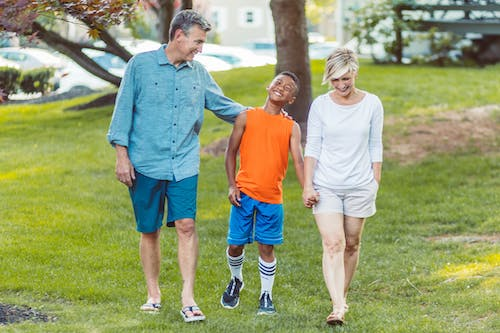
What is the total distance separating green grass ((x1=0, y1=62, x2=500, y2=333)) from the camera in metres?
7.17

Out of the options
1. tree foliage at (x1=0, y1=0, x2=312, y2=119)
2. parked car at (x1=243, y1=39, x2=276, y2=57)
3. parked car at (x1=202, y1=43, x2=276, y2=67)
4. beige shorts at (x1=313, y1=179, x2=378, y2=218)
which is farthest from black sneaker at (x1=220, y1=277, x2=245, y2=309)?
parked car at (x1=243, y1=39, x2=276, y2=57)

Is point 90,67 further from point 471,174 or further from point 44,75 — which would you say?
→ point 44,75

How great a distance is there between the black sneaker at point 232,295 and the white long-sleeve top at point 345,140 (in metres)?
1.09

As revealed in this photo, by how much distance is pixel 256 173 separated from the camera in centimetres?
709

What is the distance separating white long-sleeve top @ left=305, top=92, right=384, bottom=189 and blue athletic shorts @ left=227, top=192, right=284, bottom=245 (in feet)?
1.35

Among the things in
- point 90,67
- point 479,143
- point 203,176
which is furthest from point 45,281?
point 479,143

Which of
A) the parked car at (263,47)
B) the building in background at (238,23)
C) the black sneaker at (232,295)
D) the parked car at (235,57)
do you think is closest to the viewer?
the black sneaker at (232,295)

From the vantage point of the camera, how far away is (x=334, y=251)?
6840mm

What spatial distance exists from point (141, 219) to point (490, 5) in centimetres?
1874

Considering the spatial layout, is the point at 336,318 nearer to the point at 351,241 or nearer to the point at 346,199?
the point at 351,241

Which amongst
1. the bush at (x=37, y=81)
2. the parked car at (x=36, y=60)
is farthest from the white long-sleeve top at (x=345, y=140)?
the parked car at (x=36, y=60)

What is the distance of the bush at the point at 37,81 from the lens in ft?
75.8

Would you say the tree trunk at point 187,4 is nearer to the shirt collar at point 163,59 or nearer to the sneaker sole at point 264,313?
the shirt collar at point 163,59

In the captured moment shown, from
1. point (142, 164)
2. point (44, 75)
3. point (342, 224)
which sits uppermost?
point (142, 164)
